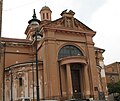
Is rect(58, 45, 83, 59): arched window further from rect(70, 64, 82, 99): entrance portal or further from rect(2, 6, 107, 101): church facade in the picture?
rect(70, 64, 82, 99): entrance portal

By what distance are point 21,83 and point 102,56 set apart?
17.8m

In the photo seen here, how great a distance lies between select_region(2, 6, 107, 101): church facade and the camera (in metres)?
33.7

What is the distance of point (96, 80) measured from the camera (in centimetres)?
3659

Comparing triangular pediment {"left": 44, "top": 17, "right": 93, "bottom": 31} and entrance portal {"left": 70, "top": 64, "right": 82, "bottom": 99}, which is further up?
triangular pediment {"left": 44, "top": 17, "right": 93, "bottom": 31}

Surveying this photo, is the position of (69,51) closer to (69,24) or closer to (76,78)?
(76,78)

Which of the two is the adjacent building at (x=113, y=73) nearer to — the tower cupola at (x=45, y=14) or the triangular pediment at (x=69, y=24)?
the tower cupola at (x=45, y=14)

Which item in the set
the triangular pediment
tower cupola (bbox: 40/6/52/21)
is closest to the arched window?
the triangular pediment

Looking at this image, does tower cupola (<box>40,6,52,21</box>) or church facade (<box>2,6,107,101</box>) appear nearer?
church facade (<box>2,6,107,101</box>)

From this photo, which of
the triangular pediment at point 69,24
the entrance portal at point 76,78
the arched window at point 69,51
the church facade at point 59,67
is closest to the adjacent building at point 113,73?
the church facade at point 59,67

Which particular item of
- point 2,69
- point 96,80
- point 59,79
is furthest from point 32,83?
point 96,80

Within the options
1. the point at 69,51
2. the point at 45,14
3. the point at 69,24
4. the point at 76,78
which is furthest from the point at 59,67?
the point at 45,14

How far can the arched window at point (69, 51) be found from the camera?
36278 millimetres

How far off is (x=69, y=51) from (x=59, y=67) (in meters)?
3.36

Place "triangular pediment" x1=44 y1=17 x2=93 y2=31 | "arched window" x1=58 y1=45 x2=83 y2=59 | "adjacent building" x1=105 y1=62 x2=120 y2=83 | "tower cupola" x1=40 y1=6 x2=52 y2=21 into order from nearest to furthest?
"arched window" x1=58 y1=45 x2=83 y2=59, "triangular pediment" x1=44 y1=17 x2=93 y2=31, "tower cupola" x1=40 y1=6 x2=52 y2=21, "adjacent building" x1=105 y1=62 x2=120 y2=83
